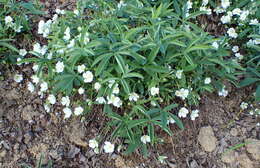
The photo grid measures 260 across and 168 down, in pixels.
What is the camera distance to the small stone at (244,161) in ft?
7.24

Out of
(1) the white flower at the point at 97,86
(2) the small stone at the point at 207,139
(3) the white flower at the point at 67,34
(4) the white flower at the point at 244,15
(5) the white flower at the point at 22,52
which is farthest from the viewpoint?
(4) the white flower at the point at 244,15

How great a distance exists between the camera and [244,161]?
2.22 m

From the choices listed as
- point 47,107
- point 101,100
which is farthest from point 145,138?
point 47,107

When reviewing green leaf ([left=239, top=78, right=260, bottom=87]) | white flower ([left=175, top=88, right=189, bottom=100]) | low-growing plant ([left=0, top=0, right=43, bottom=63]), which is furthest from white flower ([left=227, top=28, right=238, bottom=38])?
low-growing plant ([left=0, top=0, right=43, bottom=63])

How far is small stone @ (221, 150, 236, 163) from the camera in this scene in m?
2.23

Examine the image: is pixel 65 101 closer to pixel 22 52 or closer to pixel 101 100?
pixel 101 100

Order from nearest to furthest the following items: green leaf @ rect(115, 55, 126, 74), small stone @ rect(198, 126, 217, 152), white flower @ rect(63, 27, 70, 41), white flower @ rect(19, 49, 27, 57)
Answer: green leaf @ rect(115, 55, 126, 74) < white flower @ rect(63, 27, 70, 41) < small stone @ rect(198, 126, 217, 152) < white flower @ rect(19, 49, 27, 57)

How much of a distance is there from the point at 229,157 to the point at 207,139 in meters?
0.19

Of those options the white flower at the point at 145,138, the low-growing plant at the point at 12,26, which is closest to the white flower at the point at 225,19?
the white flower at the point at 145,138

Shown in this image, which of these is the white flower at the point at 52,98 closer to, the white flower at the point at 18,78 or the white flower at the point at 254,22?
the white flower at the point at 18,78

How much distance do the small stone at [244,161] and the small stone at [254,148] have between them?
45 millimetres

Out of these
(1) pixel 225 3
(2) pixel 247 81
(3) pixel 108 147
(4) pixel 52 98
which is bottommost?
(3) pixel 108 147

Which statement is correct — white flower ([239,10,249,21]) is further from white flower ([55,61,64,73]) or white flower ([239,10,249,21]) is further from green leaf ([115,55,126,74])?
white flower ([55,61,64,73])

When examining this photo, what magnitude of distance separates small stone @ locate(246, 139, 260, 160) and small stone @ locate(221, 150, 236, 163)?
0.11 m
